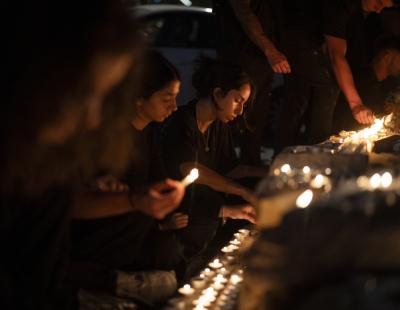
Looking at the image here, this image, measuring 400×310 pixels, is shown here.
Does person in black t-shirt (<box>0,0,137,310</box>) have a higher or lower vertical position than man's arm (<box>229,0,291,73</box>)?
higher

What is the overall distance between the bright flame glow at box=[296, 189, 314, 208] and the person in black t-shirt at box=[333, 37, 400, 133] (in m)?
3.84

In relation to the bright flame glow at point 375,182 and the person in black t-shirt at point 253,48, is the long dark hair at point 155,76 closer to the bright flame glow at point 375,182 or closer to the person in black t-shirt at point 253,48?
the bright flame glow at point 375,182

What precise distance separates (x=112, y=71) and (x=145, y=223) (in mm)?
1495

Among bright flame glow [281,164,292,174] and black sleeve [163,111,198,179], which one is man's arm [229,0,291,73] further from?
bright flame glow [281,164,292,174]

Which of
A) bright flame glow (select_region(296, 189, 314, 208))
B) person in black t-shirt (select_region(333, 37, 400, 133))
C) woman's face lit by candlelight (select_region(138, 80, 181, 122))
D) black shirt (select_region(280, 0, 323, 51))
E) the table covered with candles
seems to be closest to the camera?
the table covered with candles

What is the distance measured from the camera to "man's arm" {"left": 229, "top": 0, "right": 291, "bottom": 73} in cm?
561

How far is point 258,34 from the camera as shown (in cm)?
564

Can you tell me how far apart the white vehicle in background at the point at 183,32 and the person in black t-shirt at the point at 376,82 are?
302 centimetres

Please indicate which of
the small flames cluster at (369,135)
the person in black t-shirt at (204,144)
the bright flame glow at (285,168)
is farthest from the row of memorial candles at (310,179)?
the person in black t-shirt at (204,144)

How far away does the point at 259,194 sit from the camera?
2.68 meters

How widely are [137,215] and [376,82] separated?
376 cm

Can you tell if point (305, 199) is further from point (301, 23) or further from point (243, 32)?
point (301, 23)

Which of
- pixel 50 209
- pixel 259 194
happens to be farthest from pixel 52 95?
pixel 259 194

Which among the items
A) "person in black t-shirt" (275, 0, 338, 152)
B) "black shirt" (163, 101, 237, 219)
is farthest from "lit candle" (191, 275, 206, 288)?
"person in black t-shirt" (275, 0, 338, 152)
